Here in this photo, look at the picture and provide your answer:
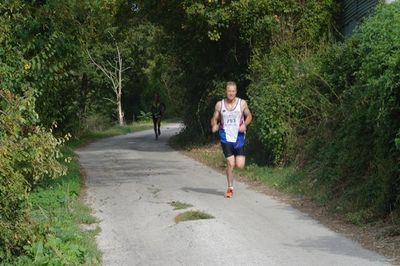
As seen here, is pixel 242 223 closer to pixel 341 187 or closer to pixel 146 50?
pixel 341 187

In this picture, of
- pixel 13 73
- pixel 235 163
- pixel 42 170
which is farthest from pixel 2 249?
pixel 235 163

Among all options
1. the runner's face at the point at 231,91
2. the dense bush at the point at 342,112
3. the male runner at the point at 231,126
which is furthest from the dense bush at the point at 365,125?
the runner's face at the point at 231,91

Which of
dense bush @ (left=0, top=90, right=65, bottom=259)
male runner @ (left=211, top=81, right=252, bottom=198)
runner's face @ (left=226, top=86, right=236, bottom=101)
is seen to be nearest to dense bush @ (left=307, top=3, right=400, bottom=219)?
male runner @ (left=211, top=81, right=252, bottom=198)

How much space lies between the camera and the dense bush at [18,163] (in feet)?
20.8

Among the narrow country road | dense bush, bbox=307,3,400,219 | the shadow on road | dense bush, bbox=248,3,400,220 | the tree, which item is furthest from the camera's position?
the tree

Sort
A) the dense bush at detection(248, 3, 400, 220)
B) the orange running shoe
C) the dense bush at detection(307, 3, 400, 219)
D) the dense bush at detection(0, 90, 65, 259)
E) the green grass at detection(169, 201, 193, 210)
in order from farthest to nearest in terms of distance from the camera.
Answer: the orange running shoe, the green grass at detection(169, 201, 193, 210), the dense bush at detection(248, 3, 400, 220), the dense bush at detection(307, 3, 400, 219), the dense bush at detection(0, 90, 65, 259)

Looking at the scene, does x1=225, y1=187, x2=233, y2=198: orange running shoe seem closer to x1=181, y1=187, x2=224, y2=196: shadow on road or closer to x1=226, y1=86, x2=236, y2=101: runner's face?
x1=181, y1=187, x2=224, y2=196: shadow on road

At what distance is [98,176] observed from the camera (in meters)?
14.3

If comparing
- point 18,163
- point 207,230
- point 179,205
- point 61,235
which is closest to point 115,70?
point 179,205

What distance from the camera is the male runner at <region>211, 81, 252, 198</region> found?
10758 millimetres

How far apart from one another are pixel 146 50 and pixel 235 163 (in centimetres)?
4071

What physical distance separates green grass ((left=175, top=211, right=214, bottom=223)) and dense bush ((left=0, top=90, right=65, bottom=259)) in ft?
7.98

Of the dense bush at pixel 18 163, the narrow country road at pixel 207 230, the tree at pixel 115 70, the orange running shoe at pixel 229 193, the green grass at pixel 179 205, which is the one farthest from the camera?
the tree at pixel 115 70

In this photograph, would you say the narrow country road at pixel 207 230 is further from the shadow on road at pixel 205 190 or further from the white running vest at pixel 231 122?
the white running vest at pixel 231 122
